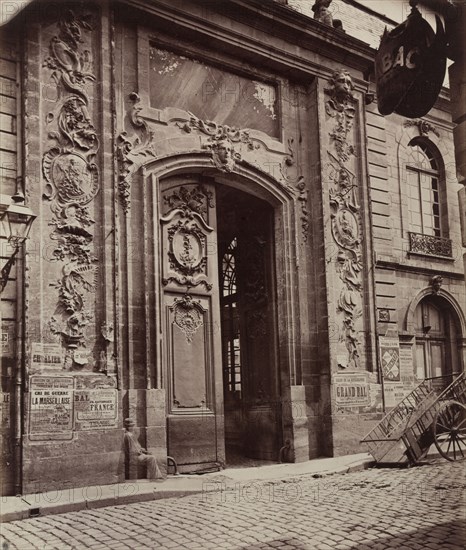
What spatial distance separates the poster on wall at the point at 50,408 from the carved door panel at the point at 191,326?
75.8 inches

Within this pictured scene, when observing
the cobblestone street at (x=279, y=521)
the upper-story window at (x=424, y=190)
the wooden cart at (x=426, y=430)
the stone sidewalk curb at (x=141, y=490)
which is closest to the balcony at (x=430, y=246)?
the upper-story window at (x=424, y=190)

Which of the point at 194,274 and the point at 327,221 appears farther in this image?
the point at 327,221

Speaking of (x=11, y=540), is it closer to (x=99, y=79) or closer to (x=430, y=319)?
(x=99, y=79)

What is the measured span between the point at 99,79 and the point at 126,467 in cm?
566

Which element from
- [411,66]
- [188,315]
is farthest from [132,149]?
[411,66]

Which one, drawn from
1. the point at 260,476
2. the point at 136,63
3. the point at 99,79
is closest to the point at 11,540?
the point at 260,476

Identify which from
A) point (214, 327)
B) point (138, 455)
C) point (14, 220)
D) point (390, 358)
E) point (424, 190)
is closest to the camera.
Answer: point (14, 220)

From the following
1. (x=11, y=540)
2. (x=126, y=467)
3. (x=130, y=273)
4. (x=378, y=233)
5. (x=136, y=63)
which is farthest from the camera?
(x=378, y=233)

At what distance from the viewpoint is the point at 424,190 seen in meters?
16.3

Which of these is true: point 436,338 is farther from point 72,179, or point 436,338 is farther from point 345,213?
point 72,179

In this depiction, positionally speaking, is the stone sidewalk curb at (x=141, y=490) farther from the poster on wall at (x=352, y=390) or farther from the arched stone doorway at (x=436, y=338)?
the arched stone doorway at (x=436, y=338)

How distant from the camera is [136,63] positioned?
11055 mm

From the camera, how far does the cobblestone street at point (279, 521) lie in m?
5.85

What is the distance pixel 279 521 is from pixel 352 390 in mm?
6127
